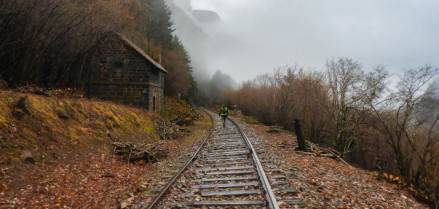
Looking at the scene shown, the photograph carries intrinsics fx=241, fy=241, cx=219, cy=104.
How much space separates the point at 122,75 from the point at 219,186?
45.0 feet

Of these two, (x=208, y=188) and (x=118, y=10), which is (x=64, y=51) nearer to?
(x=118, y=10)

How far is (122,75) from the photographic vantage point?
16859 mm

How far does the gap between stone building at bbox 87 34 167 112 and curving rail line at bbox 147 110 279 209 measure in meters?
10.3

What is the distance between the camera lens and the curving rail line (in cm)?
470

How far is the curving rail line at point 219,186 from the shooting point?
15.4 ft

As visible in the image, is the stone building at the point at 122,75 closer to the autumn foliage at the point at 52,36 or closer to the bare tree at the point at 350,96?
the autumn foliage at the point at 52,36

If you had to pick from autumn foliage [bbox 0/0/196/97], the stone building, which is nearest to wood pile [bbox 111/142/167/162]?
autumn foliage [bbox 0/0/196/97]

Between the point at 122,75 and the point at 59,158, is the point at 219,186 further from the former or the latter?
the point at 122,75

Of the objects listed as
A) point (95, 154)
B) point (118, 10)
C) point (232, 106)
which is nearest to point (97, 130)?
point (95, 154)

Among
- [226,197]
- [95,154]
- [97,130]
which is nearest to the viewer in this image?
[226,197]

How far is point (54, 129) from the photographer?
24.7ft

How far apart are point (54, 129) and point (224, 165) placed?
542cm

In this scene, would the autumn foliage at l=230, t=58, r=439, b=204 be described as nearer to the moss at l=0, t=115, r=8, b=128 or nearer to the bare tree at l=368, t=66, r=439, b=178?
the bare tree at l=368, t=66, r=439, b=178

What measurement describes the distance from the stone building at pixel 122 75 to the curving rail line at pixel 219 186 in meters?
10.3
